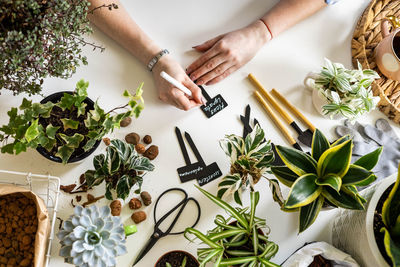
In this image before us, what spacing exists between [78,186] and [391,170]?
99 centimetres

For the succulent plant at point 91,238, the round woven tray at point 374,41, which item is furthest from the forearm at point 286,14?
the succulent plant at point 91,238

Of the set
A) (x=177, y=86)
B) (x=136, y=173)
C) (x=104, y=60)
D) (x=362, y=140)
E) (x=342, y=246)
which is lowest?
(x=342, y=246)

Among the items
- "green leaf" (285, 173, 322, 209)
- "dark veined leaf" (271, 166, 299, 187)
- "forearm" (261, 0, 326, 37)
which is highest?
"forearm" (261, 0, 326, 37)

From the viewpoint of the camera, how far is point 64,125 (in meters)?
0.85

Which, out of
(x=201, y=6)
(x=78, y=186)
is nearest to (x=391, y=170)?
(x=201, y=6)

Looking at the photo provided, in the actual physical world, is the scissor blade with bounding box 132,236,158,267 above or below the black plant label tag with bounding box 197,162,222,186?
below

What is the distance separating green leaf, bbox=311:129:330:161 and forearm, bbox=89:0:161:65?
1.89 feet

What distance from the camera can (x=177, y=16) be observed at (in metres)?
1.16

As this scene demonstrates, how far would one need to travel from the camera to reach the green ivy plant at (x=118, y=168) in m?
0.89

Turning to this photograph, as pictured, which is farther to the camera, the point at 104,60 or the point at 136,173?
the point at 104,60

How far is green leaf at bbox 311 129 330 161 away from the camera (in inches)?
33.1

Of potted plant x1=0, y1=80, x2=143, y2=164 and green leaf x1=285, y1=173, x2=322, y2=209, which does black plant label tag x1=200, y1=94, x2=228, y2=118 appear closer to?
potted plant x1=0, y1=80, x2=143, y2=164

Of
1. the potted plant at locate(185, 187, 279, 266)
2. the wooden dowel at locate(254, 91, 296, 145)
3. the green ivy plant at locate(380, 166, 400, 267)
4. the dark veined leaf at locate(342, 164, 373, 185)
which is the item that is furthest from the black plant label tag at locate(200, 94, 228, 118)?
the green ivy plant at locate(380, 166, 400, 267)

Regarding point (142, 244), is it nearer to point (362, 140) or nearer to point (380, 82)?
point (362, 140)
